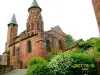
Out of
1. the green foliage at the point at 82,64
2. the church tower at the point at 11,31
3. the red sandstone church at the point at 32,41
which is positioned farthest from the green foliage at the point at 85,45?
the church tower at the point at 11,31

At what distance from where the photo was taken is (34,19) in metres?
43.8

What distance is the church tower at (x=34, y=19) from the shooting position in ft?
141

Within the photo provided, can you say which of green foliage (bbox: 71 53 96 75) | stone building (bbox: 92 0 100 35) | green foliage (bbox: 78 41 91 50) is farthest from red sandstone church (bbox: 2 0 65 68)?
stone building (bbox: 92 0 100 35)

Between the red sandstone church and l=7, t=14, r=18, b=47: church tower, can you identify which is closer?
the red sandstone church

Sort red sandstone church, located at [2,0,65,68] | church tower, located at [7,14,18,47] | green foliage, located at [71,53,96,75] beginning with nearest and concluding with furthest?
1. green foliage, located at [71,53,96,75]
2. red sandstone church, located at [2,0,65,68]
3. church tower, located at [7,14,18,47]

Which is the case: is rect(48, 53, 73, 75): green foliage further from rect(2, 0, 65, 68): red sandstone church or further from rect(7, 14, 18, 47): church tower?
rect(7, 14, 18, 47): church tower

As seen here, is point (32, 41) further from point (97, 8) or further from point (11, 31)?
point (97, 8)

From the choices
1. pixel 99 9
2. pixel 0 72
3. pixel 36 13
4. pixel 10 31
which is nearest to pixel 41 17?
pixel 36 13

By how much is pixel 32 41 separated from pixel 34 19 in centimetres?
776

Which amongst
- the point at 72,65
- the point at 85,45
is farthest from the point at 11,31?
the point at 72,65

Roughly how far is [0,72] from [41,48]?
34.3ft

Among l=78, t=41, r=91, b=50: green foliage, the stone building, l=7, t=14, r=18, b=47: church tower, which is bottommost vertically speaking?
the stone building

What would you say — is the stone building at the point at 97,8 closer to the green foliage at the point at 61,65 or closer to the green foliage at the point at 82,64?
the green foliage at the point at 82,64

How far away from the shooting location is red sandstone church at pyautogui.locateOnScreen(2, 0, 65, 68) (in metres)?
37.4
